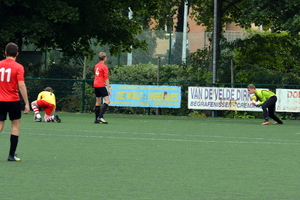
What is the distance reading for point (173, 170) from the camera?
9.05 metres

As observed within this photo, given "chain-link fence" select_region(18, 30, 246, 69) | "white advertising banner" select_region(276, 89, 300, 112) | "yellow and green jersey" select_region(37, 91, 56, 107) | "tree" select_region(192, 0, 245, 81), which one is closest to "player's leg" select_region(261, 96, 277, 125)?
"white advertising banner" select_region(276, 89, 300, 112)

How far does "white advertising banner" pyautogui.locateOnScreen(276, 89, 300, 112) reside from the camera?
2442 cm

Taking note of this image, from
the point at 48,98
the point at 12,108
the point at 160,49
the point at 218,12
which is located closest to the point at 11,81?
the point at 12,108

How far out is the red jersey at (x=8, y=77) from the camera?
9.25 m

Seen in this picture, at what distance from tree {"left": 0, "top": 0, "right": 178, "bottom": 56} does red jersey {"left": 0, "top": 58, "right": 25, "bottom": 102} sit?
16.3 m

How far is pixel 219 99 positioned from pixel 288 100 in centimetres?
238

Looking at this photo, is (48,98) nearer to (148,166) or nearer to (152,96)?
(152,96)

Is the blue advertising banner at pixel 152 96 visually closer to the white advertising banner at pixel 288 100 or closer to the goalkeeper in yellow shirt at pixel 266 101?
the white advertising banner at pixel 288 100

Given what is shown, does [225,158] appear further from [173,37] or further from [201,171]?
[173,37]

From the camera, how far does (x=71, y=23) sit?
27266 millimetres

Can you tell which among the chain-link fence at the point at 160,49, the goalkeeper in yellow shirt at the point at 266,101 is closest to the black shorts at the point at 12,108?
the goalkeeper in yellow shirt at the point at 266,101

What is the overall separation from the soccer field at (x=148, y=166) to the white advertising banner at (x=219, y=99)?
360 inches

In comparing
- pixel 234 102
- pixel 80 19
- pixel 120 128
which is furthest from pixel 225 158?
pixel 80 19

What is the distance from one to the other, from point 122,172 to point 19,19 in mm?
18340
